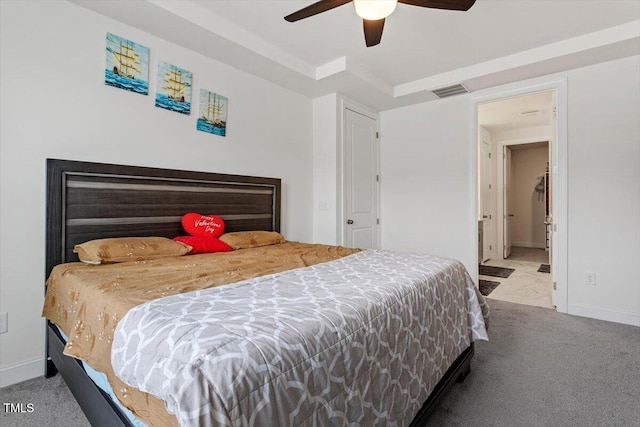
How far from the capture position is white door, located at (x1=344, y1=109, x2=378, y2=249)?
405 centimetres

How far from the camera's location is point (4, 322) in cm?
194

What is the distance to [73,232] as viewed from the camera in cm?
214

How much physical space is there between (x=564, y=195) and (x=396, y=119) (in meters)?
2.21

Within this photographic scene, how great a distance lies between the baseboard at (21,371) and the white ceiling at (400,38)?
8.02 feet

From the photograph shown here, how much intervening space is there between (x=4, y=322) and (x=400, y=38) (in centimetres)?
365

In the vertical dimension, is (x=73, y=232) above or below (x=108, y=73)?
below

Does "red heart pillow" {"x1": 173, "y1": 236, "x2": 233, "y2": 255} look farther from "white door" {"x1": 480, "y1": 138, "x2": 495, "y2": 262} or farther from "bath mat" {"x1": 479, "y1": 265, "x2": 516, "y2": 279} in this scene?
"white door" {"x1": 480, "y1": 138, "x2": 495, "y2": 262}

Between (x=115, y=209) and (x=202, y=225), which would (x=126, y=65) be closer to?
(x=115, y=209)

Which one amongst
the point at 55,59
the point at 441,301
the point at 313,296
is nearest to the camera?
the point at 313,296

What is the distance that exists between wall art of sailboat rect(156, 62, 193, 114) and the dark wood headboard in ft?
1.87

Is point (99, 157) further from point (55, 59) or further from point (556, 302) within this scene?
point (556, 302)

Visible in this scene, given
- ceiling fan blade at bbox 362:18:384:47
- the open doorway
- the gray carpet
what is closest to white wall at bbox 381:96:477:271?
the open doorway

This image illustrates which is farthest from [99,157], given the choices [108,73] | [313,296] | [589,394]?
[589,394]

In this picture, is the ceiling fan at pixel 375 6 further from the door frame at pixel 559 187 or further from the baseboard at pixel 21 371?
the baseboard at pixel 21 371
